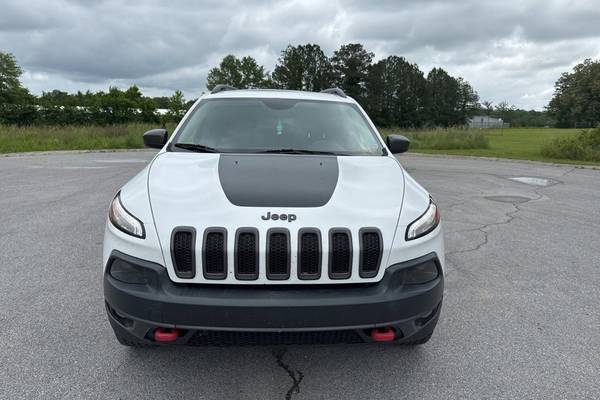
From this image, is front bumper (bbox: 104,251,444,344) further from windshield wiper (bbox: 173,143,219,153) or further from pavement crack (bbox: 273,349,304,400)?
windshield wiper (bbox: 173,143,219,153)

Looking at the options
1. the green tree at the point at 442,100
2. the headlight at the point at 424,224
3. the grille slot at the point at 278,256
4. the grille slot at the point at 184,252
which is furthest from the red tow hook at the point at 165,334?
the green tree at the point at 442,100

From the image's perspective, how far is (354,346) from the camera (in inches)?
113

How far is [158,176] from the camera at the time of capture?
272 cm

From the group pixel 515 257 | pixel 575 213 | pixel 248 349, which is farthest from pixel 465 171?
pixel 248 349

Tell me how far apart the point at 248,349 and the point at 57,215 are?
4.98 metres

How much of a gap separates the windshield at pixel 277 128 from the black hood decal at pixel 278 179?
12.5 inches

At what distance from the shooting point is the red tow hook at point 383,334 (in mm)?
2215

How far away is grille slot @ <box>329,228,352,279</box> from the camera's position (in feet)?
7.11

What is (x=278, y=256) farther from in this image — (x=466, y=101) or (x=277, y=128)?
(x=466, y=101)

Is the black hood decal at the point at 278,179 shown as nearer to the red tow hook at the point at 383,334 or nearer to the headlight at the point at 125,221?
the headlight at the point at 125,221

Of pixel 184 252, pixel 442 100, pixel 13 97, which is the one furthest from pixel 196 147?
pixel 442 100

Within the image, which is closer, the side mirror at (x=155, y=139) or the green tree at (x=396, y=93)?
the side mirror at (x=155, y=139)

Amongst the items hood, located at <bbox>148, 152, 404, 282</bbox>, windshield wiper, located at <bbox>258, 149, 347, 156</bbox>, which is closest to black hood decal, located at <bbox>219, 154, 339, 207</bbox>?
hood, located at <bbox>148, 152, 404, 282</bbox>

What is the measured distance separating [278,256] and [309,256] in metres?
0.15
